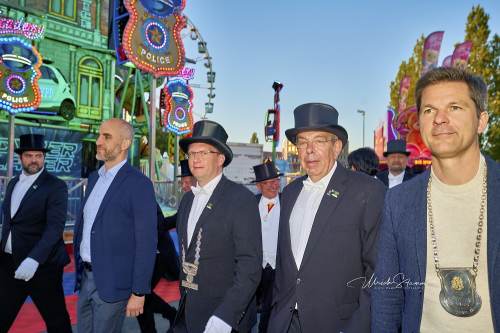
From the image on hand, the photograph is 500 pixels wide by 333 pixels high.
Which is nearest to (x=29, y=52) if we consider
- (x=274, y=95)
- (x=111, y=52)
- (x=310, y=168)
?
(x=111, y=52)

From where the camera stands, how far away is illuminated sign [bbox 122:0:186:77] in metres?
12.0

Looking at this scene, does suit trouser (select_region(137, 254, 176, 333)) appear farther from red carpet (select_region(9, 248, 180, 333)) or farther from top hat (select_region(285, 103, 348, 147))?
top hat (select_region(285, 103, 348, 147))

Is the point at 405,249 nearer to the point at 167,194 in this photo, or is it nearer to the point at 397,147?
the point at 397,147

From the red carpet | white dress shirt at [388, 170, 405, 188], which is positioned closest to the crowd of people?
the red carpet

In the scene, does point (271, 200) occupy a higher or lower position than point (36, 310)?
higher

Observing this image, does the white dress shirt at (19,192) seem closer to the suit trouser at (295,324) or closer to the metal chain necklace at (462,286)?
the suit trouser at (295,324)

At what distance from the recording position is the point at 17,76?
1119 centimetres

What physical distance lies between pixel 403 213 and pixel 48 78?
57.4 ft

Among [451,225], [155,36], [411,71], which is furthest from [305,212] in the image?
[411,71]

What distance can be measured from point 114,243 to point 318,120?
2.11 m

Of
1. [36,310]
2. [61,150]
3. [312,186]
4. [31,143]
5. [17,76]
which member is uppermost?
[17,76]

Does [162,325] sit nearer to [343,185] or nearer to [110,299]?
[110,299]

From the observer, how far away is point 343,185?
9.09ft

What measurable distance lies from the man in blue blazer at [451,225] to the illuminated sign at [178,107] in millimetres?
19291
